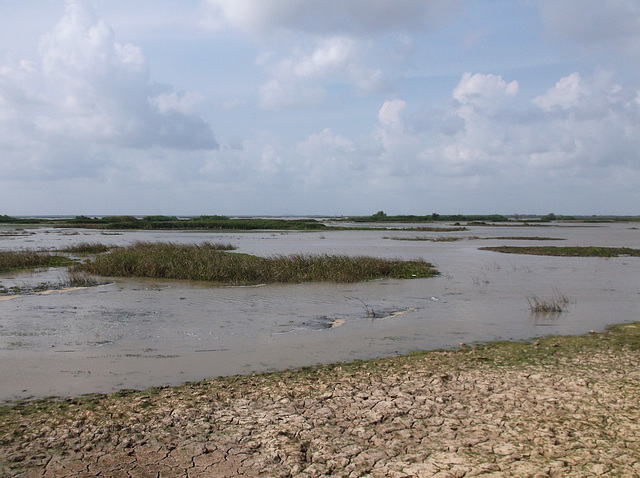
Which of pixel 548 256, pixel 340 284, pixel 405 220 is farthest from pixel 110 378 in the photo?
pixel 405 220

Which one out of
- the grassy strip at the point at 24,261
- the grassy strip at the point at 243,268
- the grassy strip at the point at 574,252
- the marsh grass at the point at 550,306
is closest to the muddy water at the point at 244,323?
the marsh grass at the point at 550,306

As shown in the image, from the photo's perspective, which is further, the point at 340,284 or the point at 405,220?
the point at 405,220

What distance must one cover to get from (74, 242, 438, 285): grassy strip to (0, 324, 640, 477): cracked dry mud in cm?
1316

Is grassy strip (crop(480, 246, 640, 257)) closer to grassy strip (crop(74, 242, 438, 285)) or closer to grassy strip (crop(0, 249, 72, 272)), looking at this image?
grassy strip (crop(74, 242, 438, 285))

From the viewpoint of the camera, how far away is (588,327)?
43.2ft

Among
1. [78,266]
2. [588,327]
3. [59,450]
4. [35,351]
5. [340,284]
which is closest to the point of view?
[59,450]

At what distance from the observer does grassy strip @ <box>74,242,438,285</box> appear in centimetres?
2164

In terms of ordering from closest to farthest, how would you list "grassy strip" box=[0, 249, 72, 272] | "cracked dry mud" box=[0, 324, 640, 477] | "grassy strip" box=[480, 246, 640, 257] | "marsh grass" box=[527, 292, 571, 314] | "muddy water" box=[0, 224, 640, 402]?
"cracked dry mud" box=[0, 324, 640, 477]
"muddy water" box=[0, 224, 640, 402]
"marsh grass" box=[527, 292, 571, 314]
"grassy strip" box=[0, 249, 72, 272]
"grassy strip" box=[480, 246, 640, 257]

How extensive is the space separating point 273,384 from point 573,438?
4.16 m

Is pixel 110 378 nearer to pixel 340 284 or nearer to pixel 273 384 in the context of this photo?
pixel 273 384

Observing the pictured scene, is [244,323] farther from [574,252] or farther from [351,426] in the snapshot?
[574,252]

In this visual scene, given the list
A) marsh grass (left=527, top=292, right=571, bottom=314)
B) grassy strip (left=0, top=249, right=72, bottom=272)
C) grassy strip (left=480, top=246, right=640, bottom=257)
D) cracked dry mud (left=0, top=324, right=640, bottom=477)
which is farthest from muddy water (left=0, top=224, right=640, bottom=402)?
grassy strip (left=480, top=246, right=640, bottom=257)

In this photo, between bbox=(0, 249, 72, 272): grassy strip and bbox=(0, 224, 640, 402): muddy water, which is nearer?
bbox=(0, 224, 640, 402): muddy water

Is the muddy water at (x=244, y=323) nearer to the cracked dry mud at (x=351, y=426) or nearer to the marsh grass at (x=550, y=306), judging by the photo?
the marsh grass at (x=550, y=306)
